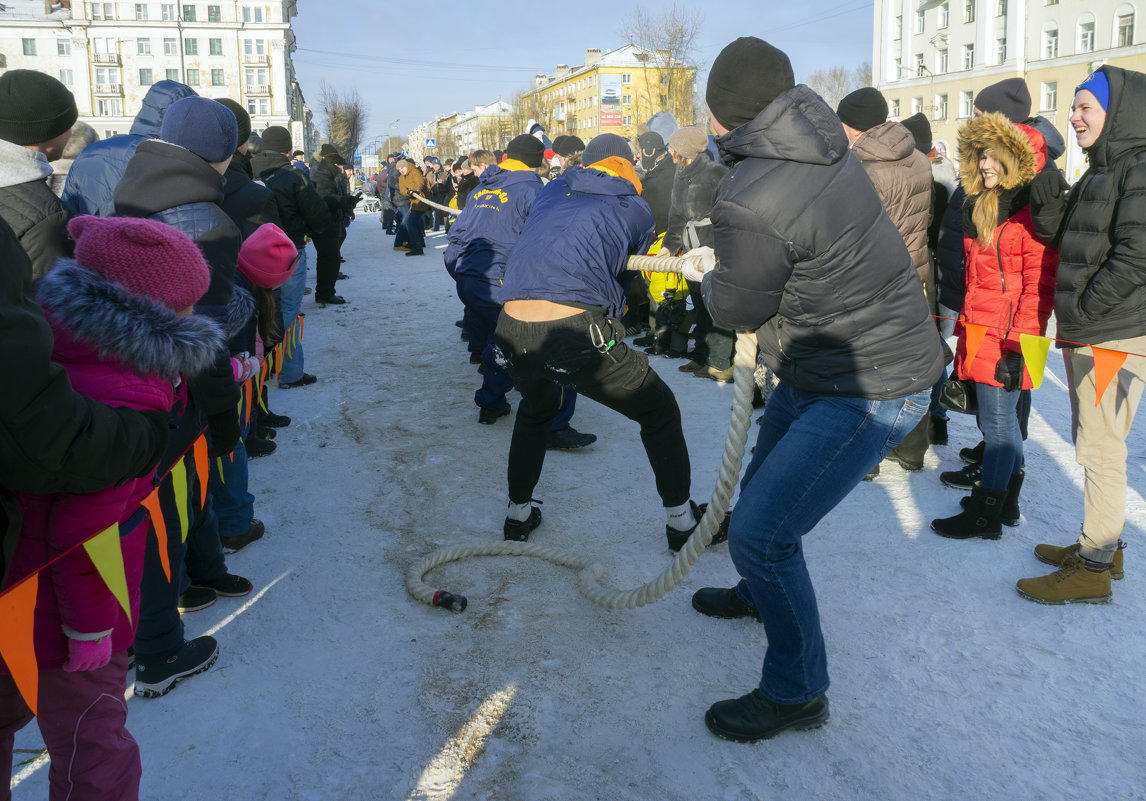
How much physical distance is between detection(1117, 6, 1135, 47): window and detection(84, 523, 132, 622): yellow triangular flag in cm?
5151

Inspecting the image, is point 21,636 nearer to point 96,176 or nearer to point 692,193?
point 96,176

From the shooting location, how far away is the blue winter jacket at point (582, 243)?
149 inches

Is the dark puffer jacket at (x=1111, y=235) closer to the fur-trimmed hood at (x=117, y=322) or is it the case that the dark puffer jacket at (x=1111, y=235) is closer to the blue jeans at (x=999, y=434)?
the blue jeans at (x=999, y=434)

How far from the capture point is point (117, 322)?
1.94m

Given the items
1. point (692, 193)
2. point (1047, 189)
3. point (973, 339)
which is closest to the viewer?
point (1047, 189)

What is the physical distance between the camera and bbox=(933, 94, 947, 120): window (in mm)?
53312

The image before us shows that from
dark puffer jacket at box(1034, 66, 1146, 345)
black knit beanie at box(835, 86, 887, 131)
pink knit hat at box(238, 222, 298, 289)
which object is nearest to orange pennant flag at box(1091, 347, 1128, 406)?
dark puffer jacket at box(1034, 66, 1146, 345)

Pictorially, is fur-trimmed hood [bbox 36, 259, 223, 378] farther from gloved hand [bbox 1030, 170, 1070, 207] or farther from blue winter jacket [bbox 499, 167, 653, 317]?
gloved hand [bbox 1030, 170, 1070, 207]

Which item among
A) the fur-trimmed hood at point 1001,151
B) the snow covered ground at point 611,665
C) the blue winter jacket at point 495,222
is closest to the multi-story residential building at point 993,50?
the blue winter jacket at point 495,222

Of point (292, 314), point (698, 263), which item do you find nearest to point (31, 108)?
point (698, 263)

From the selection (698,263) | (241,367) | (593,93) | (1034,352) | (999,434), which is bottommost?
(999,434)

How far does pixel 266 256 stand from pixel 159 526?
129cm

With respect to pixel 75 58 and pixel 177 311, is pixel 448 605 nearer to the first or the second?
pixel 177 311

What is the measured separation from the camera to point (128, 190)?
3.12 meters
